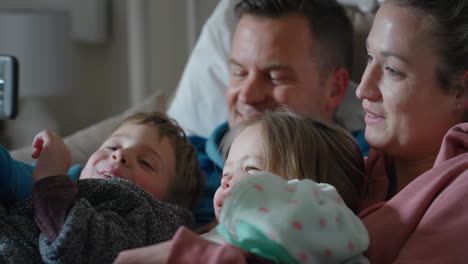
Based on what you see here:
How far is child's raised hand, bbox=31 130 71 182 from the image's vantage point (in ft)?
3.21

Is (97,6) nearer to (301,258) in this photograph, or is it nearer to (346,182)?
(346,182)

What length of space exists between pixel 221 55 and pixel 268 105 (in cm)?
44

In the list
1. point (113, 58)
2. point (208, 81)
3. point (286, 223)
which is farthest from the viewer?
point (113, 58)

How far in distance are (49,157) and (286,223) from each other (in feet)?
1.54

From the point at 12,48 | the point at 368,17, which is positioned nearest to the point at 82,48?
the point at 12,48

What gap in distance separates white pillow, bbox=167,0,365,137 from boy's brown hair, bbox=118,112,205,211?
52 centimetres

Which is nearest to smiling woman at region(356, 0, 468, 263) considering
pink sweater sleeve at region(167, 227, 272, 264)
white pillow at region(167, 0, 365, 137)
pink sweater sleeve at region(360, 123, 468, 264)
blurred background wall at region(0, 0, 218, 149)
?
pink sweater sleeve at region(360, 123, 468, 264)

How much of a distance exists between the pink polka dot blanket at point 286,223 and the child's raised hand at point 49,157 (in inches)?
13.9

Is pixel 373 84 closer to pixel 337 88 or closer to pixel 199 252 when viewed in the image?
pixel 199 252

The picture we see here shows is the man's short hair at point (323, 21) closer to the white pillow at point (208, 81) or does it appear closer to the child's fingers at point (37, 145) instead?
→ the white pillow at point (208, 81)

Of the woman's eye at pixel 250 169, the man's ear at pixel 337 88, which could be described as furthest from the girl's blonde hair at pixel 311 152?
the man's ear at pixel 337 88

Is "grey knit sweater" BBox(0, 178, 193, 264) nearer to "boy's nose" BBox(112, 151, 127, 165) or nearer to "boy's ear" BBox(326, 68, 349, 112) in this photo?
"boy's nose" BBox(112, 151, 127, 165)

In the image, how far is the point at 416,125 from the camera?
1054 millimetres

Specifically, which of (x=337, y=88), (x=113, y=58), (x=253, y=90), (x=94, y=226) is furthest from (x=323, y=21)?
(x=113, y=58)
